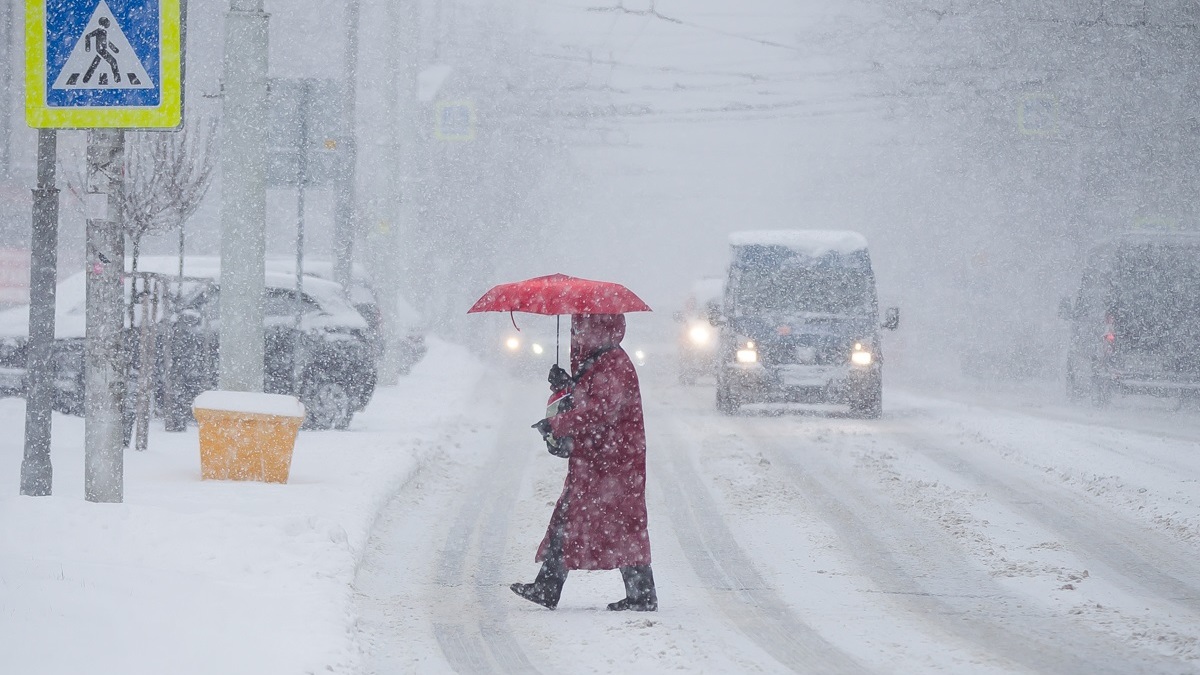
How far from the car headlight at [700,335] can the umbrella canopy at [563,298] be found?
1855 cm

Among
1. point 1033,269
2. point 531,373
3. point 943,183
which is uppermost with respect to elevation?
point 943,183

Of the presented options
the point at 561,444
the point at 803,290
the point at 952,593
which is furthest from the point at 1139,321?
the point at 561,444

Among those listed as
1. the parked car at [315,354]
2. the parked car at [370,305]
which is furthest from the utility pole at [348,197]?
the parked car at [315,354]

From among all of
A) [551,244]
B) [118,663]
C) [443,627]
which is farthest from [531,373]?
[551,244]

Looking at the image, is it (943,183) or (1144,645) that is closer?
(1144,645)

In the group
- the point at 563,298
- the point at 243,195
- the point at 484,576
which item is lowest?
the point at 484,576

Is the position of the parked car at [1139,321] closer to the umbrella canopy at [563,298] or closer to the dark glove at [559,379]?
the umbrella canopy at [563,298]

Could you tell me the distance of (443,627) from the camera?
6.88 m

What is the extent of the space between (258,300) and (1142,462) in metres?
8.11

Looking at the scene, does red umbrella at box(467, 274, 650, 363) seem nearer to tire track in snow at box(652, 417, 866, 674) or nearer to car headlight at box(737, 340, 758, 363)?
tire track in snow at box(652, 417, 866, 674)

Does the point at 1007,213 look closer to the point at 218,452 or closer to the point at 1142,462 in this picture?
the point at 1142,462

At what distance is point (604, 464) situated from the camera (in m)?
7.16

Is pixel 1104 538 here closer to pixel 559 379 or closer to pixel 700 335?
pixel 559 379

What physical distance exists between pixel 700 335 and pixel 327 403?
11597mm
